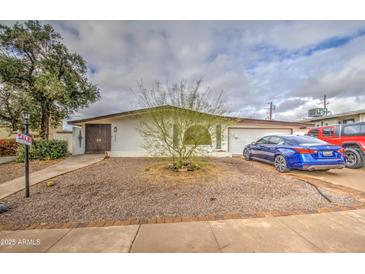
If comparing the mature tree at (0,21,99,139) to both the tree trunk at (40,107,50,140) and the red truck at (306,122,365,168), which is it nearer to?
the tree trunk at (40,107,50,140)

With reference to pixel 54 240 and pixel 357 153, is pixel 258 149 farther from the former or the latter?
pixel 54 240

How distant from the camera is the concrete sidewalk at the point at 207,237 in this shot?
202cm

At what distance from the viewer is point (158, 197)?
3645mm

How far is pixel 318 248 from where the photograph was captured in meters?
2.01

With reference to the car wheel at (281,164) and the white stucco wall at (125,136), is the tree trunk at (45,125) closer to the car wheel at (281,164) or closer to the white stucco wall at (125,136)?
the white stucco wall at (125,136)

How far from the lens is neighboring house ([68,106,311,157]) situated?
999 cm

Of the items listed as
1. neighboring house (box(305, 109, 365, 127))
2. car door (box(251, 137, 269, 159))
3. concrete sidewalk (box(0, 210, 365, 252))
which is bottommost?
concrete sidewalk (box(0, 210, 365, 252))

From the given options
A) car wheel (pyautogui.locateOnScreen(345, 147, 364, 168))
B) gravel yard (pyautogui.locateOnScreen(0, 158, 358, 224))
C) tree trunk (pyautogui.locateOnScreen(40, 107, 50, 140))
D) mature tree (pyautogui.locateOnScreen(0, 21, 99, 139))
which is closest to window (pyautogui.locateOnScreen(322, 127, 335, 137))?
car wheel (pyautogui.locateOnScreen(345, 147, 364, 168))

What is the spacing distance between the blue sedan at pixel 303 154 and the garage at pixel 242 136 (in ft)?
15.1

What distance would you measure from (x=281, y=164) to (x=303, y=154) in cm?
85

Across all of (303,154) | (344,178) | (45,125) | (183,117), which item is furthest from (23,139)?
(344,178)

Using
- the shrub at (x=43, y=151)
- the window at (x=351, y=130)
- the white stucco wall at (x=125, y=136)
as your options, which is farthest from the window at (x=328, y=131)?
the shrub at (x=43, y=151)

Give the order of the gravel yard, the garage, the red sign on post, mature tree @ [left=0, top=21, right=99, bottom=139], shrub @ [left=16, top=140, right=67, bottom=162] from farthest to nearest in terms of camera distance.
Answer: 1. the garage
2. shrub @ [left=16, top=140, right=67, bottom=162]
3. mature tree @ [left=0, top=21, right=99, bottom=139]
4. the red sign on post
5. the gravel yard
